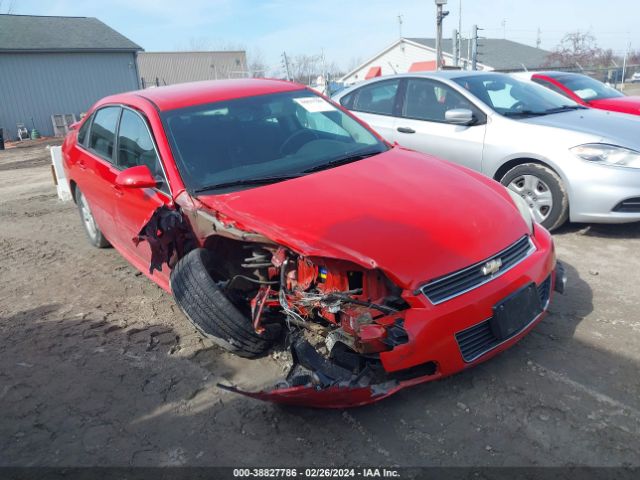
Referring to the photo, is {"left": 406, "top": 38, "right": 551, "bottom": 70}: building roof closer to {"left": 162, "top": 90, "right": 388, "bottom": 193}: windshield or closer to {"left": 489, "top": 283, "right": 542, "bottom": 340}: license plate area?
{"left": 162, "top": 90, "right": 388, "bottom": 193}: windshield

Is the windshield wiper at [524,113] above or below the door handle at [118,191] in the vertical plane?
above

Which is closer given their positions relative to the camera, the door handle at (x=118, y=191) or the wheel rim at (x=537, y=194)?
the door handle at (x=118, y=191)

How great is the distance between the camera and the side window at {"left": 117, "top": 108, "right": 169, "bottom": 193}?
12.4ft

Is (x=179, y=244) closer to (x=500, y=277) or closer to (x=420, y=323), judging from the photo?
(x=420, y=323)

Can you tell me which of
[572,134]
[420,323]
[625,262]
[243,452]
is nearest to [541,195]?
[572,134]

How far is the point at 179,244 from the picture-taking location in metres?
3.58

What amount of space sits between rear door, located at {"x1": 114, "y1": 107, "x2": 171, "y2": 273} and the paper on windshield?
→ 4.18 feet

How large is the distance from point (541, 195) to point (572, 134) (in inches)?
24.3

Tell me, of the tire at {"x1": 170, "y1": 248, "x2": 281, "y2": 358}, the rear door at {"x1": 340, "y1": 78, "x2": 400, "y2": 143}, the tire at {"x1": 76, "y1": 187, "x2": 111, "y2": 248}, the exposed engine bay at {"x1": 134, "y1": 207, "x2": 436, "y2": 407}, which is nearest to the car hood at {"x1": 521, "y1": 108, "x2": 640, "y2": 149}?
the rear door at {"x1": 340, "y1": 78, "x2": 400, "y2": 143}

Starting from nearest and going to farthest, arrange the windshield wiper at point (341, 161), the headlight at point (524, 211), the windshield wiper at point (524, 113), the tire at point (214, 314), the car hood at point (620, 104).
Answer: the tire at point (214, 314), the headlight at point (524, 211), the windshield wiper at point (341, 161), the windshield wiper at point (524, 113), the car hood at point (620, 104)

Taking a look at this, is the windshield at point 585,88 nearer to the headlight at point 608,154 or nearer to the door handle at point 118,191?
the headlight at point 608,154

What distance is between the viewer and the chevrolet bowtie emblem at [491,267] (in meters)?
2.83

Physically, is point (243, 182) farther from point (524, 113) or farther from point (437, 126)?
point (524, 113)

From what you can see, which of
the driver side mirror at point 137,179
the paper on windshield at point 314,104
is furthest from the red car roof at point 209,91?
the driver side mirror at point 137,179
